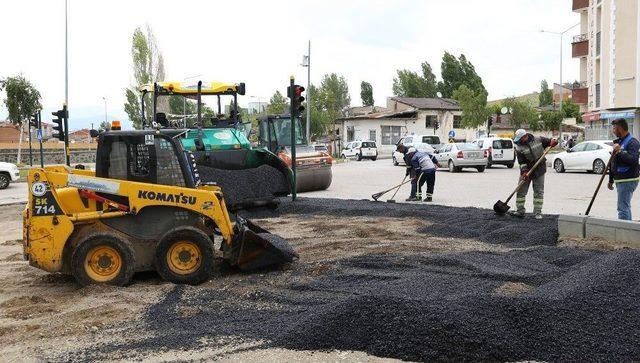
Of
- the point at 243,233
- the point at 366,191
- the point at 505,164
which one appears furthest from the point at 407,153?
the point at 505,164

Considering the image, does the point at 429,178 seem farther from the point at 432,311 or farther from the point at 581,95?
the point at 581,95

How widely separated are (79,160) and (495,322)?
47911mm

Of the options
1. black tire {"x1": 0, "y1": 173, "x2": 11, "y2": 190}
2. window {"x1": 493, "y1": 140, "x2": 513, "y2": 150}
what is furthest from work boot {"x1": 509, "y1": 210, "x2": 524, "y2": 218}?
black tire {"x1": 0, "y1": 173, "x2": 11, "y2": 190}

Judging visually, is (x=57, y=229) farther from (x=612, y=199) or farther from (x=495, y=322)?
(x=612, y=199)

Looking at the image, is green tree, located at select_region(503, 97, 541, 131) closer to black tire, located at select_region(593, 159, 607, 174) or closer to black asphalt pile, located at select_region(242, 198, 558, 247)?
black tire, located at select_region(593, 159, 607, 174)

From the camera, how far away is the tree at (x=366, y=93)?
335 feet

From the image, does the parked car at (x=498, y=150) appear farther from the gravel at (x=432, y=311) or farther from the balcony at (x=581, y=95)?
the gravel at (x=432, y=311)

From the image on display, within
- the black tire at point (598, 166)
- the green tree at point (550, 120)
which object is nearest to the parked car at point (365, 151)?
the black tire at point (598, 166)

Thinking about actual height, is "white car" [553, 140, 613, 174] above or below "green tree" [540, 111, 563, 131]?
below

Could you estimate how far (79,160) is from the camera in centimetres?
4881

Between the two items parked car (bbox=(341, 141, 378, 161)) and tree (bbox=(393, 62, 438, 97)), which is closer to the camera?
parked car (bbox=(341, 141, 378, 161))

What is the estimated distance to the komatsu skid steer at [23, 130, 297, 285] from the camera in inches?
276

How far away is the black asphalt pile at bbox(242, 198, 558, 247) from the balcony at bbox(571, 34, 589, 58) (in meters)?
39.1

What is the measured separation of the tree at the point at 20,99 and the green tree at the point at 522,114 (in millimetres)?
45437
